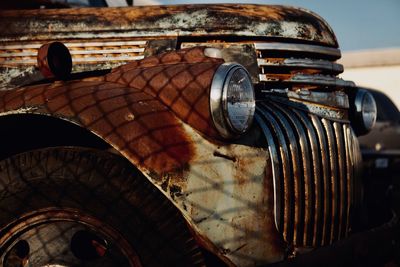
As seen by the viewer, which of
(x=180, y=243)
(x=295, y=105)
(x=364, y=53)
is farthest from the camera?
(x=364, y=53)

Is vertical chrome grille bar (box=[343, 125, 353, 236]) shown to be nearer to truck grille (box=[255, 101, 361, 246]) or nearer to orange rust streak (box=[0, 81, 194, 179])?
truck grille (box=[255, 101, 361, 246])

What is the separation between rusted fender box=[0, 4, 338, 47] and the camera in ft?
9.46

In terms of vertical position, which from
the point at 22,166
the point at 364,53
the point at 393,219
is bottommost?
the point at 393,219

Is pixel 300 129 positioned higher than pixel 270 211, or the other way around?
pixel 300 129

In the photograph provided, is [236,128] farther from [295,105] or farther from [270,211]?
[295,105]

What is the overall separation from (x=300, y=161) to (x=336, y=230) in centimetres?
43

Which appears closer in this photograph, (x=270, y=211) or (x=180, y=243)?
(x=180, y=243)

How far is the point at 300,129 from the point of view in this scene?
2.56m

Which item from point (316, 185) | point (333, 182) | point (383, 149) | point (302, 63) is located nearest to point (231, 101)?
point (316, 185)

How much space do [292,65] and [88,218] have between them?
53.4 inches

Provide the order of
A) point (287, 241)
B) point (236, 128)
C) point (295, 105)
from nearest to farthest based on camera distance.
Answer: point (236, 128), point (287, 241), point (295, 105)

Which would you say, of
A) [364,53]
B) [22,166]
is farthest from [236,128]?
[364,53]

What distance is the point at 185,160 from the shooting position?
83.0 inches

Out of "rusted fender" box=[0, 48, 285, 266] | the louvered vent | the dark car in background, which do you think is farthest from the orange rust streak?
the dark car in background
